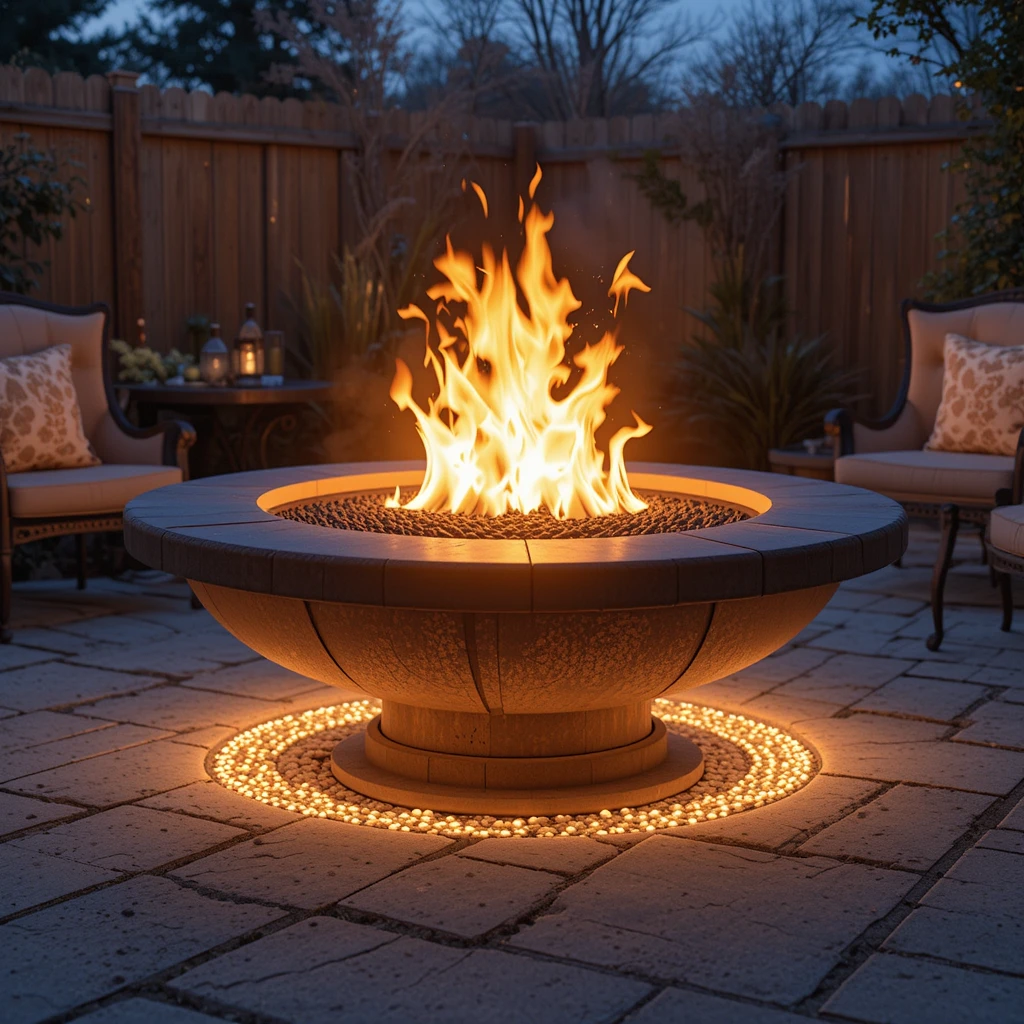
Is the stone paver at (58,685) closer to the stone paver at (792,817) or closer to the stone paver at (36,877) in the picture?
the stone paver at (36,877)

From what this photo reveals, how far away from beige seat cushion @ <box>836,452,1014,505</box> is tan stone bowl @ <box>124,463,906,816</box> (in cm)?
189

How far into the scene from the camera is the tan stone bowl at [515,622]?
2.44 meters

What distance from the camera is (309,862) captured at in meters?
2.50

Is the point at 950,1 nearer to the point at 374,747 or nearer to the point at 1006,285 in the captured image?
the point at 1006,285

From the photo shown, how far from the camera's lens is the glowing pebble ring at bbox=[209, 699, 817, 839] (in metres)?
2.72

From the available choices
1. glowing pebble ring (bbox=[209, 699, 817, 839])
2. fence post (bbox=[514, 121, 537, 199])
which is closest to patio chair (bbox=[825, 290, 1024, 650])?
glowing pebble ring (bbox=[209, 699, 817, 839])

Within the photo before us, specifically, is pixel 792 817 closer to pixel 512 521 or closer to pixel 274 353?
pixel 512 521

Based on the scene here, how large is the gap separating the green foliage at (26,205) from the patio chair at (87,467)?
649 millimetres

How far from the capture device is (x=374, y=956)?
2098mm

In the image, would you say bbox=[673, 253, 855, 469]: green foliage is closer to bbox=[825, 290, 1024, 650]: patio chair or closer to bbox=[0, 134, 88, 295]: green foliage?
bbox=[825, 290, 1024, 650]: patio chair

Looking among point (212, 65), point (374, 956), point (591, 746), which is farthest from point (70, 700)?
point (212, 65)

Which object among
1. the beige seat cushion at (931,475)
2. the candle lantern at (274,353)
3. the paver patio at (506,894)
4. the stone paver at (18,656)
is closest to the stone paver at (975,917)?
the paver patio at (506,894)

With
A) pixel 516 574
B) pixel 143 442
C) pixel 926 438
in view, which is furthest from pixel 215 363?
pixel 516 574

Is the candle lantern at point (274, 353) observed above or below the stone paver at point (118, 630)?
above
